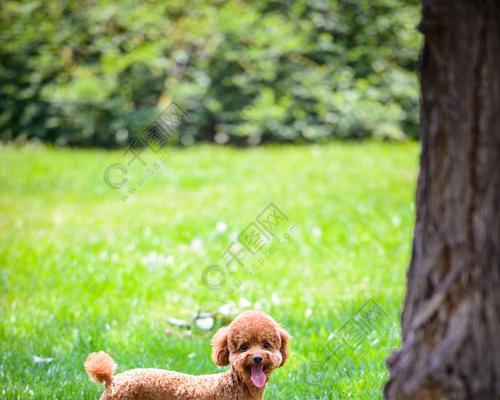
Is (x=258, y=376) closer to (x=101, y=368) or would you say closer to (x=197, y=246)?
(x=101, y=368)

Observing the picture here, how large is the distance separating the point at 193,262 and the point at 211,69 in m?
6.03

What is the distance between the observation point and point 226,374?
3.44 meters

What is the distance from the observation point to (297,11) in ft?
38.7

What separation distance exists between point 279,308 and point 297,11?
7534 millimetres

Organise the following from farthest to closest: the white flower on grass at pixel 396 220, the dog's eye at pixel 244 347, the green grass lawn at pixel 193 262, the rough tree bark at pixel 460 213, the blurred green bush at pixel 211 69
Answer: the blurred green bush at pixel 211 69
the white flower on grass at pixel 396 220
the green grass lawn at pixel 193 262
the dog's eye at pixel 244 347
the rough tree bark at pixel 460 213

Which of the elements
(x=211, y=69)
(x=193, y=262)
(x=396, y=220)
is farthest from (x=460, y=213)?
(x=211, y=69)

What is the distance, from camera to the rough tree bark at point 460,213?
7.90 ft

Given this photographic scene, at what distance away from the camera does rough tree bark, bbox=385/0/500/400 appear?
2.41m

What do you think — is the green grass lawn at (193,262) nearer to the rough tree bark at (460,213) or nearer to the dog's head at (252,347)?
the dog's head at (252,347)

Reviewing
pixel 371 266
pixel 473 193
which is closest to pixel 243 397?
pixel 473 193

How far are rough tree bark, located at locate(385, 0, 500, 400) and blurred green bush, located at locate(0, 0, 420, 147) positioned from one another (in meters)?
8.85

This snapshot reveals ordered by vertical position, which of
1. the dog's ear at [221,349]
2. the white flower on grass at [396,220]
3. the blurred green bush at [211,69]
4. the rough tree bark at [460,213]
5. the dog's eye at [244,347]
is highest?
the rough tree bark at [460,213]

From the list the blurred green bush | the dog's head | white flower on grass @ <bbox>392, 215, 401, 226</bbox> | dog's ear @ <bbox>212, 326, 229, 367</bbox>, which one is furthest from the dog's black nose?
the blurred green bush

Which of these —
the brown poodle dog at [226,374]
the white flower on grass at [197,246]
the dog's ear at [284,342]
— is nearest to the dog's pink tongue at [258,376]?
the brown poodle dog at [226,374]
